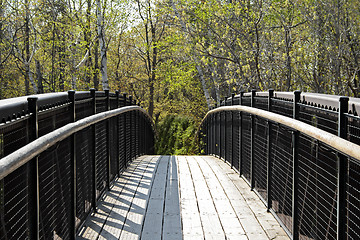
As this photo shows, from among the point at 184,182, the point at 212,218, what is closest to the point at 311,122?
the point at 212,218

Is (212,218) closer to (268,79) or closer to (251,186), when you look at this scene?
(251,186)

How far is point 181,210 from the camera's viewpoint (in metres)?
4.86

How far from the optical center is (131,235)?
401cm

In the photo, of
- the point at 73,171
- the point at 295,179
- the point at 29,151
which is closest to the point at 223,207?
the point at 295,179

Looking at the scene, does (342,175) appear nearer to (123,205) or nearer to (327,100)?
(327,100)

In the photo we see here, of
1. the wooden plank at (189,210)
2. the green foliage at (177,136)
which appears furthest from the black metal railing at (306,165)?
the green foliage at (177,136)

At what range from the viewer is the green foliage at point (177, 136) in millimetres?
19177

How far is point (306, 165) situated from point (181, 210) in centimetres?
184

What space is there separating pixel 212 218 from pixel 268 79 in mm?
7618

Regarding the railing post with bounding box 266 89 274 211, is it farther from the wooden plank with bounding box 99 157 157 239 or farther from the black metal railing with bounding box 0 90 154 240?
the black metal railing with bounding box 0 90 154 240

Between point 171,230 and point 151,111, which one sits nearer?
point 171,230

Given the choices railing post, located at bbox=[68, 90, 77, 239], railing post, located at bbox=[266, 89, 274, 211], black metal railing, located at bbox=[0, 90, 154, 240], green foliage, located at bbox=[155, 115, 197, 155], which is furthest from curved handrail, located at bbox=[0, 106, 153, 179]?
green foliage, located at bbox=[155, 115, 197, 155]

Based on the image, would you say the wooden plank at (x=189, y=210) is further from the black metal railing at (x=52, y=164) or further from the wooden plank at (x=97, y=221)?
the black metal railing at (x=52, y=164)

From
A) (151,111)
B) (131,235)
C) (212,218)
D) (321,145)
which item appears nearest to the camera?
(321,145)
